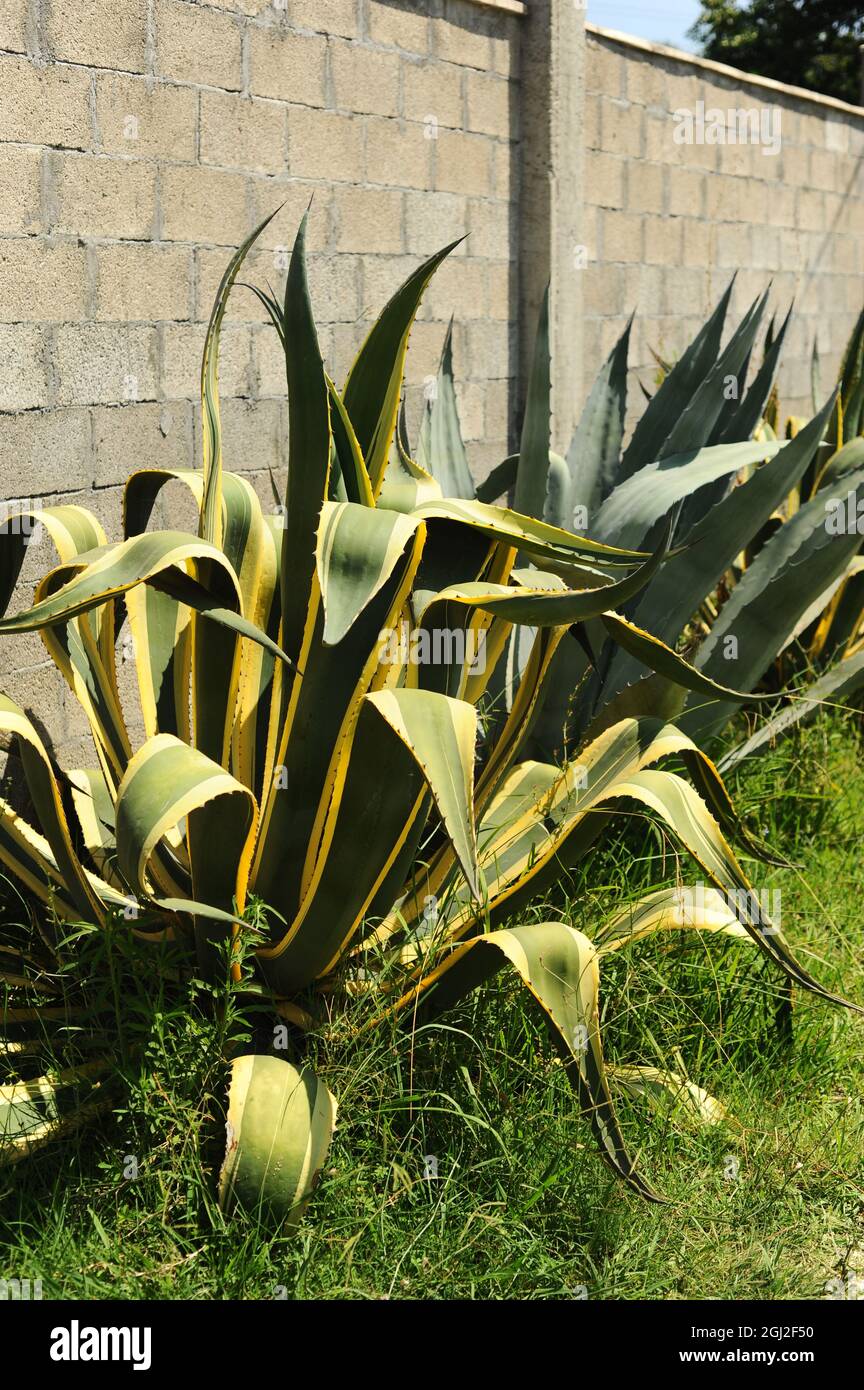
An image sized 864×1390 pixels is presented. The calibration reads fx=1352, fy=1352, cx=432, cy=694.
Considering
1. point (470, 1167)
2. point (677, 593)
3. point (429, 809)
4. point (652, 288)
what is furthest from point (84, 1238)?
point (652, 288)

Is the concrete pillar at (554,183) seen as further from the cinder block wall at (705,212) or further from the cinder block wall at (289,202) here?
the cinder block wall at (705,212)

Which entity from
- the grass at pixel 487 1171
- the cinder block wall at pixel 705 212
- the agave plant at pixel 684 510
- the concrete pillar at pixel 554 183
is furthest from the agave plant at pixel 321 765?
the cinder block wall at pixel 705 212

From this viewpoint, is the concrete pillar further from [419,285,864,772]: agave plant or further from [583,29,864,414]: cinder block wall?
[419,285,864,772]: agave plant

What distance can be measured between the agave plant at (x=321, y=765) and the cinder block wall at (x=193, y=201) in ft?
1.72

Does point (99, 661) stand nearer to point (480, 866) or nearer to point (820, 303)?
point (480, 866)

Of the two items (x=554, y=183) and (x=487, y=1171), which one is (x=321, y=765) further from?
(x=554, y=183)

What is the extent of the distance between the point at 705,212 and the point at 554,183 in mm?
1431

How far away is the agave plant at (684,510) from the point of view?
2805 millimetres

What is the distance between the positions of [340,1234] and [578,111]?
147 inches

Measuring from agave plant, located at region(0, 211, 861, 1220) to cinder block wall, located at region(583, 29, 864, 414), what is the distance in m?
2.78

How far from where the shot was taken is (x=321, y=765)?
212 cm

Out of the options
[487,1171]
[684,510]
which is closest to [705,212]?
[684,510]

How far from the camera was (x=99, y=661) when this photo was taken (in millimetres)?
2463

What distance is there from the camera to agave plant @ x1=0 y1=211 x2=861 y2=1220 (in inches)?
75.5
